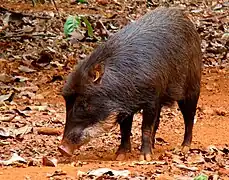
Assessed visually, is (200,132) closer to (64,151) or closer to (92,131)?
(92,131)

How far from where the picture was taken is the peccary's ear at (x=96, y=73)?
617 centimetres

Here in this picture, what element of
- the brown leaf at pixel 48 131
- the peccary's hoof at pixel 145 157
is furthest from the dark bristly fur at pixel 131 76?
the brown leaf at pixel 48 131

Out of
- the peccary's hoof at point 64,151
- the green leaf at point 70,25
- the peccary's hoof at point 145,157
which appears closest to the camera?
the peccary's hoof at point 64,151

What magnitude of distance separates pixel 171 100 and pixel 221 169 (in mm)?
1625

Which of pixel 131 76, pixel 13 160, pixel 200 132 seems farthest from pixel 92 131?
pixel 200 132

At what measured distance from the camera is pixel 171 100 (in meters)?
6.66

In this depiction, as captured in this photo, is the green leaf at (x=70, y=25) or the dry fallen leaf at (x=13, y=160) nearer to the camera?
the dry fallen leaf at (x=13, y=160)

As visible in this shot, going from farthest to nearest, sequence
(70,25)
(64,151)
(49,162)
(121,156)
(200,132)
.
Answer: (200,132)
(70,25)
(121,156)
(64,151)
(49,162)

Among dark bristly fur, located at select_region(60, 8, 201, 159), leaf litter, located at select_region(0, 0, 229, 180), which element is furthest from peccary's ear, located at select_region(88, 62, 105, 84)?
leaf litter, located at select_region(0, 0, 229, 180)

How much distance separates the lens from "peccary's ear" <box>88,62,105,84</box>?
20.2 ft

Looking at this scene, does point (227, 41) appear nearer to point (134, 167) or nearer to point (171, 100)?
point (171, 100)

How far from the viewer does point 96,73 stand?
617 cm

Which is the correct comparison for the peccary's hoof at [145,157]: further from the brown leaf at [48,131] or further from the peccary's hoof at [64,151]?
the brown leaf at [48,131]

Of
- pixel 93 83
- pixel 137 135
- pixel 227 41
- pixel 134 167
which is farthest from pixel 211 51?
pixel 134 167
